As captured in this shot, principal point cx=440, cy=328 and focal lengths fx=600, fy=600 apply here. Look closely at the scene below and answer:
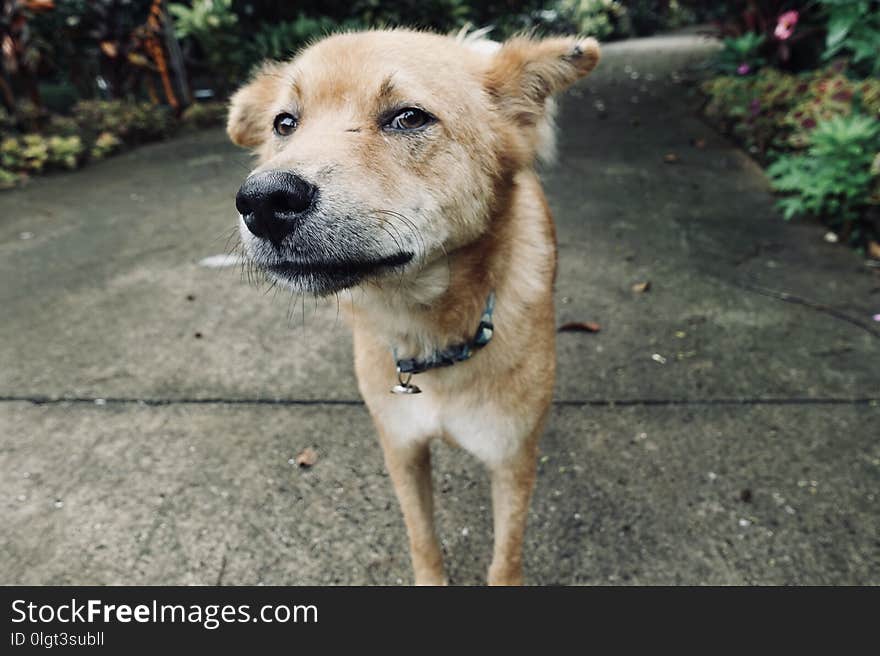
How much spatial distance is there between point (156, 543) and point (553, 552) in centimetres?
148

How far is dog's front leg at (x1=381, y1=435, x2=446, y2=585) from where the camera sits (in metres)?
1.94

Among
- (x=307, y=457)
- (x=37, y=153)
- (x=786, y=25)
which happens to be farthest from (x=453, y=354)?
(x=37, y=153)

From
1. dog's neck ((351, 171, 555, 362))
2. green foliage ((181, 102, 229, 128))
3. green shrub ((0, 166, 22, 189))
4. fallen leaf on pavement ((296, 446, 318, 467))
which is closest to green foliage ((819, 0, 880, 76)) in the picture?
dog's neck ((351, 171, 555, 362))

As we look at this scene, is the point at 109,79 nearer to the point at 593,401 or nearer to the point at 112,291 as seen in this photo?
the point at 112,291

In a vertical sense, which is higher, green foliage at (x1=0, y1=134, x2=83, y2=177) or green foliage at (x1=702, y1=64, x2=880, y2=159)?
green foliage at (x1=702, y1=64, x2=880, y2=159)

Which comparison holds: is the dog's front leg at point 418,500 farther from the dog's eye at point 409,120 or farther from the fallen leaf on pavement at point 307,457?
the dog's eye at point 409,120

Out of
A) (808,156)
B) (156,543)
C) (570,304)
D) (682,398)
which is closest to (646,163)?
(808,156)

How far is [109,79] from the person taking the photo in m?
8.92

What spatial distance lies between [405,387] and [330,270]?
1.59 feet

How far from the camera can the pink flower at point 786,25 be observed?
612 cm

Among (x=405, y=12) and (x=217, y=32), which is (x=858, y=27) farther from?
(x=217, y=32)

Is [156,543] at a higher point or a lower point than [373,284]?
lower

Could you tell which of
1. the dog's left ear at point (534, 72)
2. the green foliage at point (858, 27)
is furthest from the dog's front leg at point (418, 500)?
the green foliage at point (858, 27)

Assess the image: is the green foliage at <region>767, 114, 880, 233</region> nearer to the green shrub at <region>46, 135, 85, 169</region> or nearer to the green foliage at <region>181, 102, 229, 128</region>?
the green shrub at <region>46, 135, 85, 169</region>
